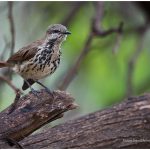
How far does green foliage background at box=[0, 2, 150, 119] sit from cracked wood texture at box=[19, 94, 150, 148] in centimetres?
286

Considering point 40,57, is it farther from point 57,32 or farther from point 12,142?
point 12,142

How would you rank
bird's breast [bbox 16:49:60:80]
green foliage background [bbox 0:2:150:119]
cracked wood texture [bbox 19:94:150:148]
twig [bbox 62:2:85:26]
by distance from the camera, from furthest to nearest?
green foliage background [bbox 0:2:150:119], twig [bbox 62:2:85:26], bird's breast [bbox 16:49:60:80], cracked wood texture [bbox 19:94:150:148]

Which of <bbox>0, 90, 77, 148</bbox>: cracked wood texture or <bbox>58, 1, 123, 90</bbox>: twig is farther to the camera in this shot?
<bbox>58, 1, 123, 90</bbox>: twig

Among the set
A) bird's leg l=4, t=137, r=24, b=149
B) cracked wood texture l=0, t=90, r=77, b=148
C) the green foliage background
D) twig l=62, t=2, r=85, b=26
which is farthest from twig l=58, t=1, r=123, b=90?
bird's leg l=4, t=137, r=24, b=149

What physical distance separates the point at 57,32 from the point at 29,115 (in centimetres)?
115

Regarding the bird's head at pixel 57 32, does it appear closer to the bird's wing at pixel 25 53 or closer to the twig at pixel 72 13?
the bird's wing at pixel 25 53

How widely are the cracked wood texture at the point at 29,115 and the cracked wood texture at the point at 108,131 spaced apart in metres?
0.08

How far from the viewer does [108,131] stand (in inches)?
175

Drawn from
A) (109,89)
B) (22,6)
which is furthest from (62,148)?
(22,6)

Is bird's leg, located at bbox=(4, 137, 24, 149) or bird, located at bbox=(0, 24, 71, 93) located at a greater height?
bird, located at bbox=(0, 24, 71, 93)

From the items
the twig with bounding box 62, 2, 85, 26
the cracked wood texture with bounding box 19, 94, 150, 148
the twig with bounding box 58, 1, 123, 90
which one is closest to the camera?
the cracked wood texture with bounding box 19, 94, 150, 148

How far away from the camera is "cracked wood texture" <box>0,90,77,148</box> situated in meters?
4.44

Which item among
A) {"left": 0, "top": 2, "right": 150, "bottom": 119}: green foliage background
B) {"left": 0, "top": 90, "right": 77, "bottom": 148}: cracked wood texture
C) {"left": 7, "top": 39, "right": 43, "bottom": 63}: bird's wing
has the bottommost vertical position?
{"left": 0, "top": 90, "right": 77, "bottom": 148}: cracked wood texture

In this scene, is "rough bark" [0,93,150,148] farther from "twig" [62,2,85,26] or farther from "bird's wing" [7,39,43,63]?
"twig" [62,2,85,26]
